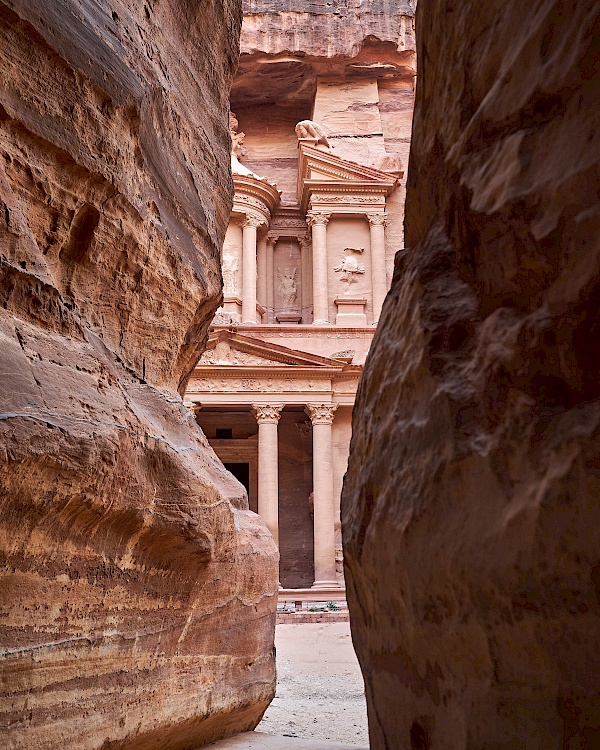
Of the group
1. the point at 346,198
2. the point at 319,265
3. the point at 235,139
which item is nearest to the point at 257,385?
the point at 319,265

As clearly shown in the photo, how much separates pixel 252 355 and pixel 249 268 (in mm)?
5854

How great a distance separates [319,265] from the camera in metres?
24.7

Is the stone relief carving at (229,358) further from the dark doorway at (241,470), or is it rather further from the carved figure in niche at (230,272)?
the carved figure in niche at (230,272)

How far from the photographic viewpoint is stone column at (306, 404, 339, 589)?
19016 millimetres

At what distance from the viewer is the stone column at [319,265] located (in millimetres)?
24094

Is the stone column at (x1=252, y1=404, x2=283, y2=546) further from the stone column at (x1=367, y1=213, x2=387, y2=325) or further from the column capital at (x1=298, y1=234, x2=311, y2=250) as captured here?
the column capital at (x1=298, y1=234, x2=311, y2=250)

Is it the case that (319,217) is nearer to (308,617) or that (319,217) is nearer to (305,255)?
(305,255)

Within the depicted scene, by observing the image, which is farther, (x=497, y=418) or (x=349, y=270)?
(x=349, y=270)

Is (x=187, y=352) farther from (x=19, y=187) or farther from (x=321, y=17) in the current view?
(x=321, y=17)

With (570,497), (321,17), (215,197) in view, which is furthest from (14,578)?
(321,17)

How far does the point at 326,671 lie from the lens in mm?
8680

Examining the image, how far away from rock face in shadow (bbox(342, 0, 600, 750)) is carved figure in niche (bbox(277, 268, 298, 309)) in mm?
24943

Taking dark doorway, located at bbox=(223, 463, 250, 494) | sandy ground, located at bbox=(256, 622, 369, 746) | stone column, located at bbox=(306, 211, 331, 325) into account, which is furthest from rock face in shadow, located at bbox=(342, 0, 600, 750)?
stone column, located at bbox=(306, 211, 331, 325)

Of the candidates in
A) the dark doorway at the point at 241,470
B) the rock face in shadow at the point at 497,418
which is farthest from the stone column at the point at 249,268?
the rock face in shadow at the point at 497,418
